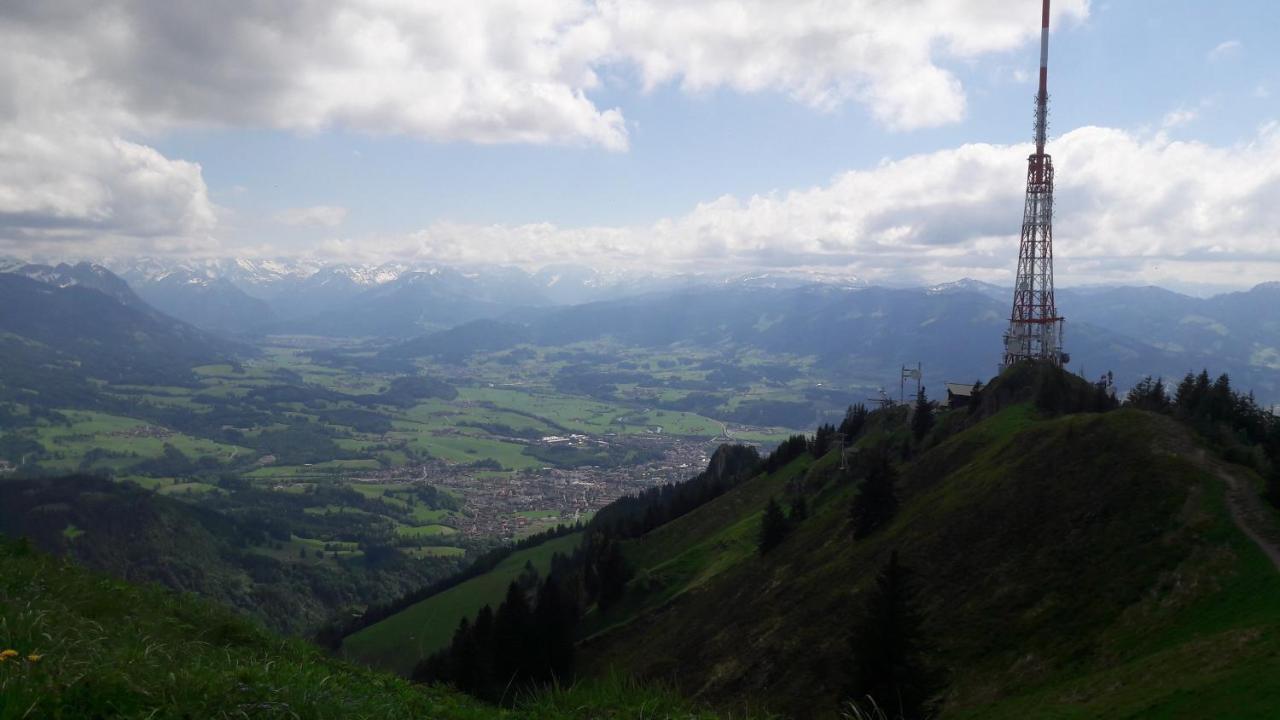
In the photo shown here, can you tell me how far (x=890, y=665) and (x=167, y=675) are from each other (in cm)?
2095

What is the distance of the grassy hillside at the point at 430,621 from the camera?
8081 cm

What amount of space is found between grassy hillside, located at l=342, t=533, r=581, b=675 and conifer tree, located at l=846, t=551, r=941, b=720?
58802mm

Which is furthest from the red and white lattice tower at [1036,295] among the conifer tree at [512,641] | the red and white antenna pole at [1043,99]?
the conifer tree at [512,641]

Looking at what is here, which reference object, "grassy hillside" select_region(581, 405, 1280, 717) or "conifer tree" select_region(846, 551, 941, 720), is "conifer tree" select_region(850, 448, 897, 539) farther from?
"conifer tree" select_region(846, 551, 941, 720)

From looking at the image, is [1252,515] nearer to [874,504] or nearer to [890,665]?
[890,665]

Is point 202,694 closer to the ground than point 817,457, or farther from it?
farther from it

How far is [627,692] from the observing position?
10445mm

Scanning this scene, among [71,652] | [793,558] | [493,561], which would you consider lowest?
[493,561]

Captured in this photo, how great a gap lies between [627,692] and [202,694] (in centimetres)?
549

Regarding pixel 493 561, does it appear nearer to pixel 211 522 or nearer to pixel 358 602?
pixel 358 602

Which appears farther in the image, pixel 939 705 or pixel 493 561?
pixel 493 561

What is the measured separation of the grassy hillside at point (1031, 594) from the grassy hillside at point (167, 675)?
1.53m

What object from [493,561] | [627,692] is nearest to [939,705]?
[627,692]

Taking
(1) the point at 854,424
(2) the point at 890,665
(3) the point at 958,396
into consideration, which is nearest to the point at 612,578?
(1) the point at 854,424
